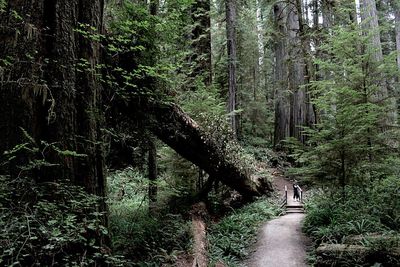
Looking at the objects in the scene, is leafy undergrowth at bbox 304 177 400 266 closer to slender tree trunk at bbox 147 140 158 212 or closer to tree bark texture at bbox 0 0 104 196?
slender tree trunk at bbox 147 140 158 212

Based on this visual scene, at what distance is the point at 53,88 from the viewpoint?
464cm

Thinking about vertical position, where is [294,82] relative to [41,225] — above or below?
above

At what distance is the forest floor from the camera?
7.62 meters

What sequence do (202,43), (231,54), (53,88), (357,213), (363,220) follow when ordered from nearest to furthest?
(53,88) → (363,220) → (357,213) → (202,43) → (231,54)

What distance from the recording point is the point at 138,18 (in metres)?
6.61

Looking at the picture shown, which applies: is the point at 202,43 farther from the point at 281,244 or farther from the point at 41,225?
the point at 41,225

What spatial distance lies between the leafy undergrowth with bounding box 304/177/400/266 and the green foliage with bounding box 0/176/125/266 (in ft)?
16.6

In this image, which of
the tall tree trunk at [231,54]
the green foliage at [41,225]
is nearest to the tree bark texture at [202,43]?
the tall tree trunk at [231,54]

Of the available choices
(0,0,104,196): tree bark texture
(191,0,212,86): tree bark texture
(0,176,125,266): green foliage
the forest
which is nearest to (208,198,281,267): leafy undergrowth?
the forest

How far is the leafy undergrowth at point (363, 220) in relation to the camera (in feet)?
20.9

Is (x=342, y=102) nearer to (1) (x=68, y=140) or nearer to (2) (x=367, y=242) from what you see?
(2) (x=367, y=242)

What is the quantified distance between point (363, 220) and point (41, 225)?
6.90 m

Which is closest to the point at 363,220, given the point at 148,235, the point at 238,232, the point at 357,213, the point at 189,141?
the point at 357,213

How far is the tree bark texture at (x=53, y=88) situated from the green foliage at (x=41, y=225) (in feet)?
1.07
